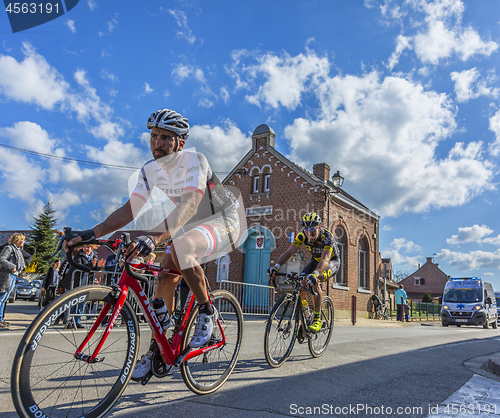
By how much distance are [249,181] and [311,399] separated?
18.4 m

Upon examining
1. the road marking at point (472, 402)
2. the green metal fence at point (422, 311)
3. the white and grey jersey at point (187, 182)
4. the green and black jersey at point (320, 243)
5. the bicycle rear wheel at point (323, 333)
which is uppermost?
the white and grey jersey at point (187, 182)

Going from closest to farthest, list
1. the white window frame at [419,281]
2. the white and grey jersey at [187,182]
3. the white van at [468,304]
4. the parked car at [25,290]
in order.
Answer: the white and grey jersey at [187,182], the white van at [468,304], the parked car at [25,290], the white window frame at [419,281]

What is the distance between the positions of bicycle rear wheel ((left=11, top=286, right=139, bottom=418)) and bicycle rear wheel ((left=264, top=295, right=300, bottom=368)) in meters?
1.97

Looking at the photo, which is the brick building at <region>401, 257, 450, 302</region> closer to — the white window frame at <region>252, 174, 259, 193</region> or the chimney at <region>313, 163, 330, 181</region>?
the chimney at <region>313, 163, 330, 181</region>

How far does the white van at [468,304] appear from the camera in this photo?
1906cm

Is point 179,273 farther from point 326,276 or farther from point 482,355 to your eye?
point 482,355

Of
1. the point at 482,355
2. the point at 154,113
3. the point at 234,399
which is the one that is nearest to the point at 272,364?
the point at 234,399

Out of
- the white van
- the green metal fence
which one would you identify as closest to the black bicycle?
the white van

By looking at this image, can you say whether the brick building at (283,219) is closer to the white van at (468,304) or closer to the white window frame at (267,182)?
the white window frame at (267,182)

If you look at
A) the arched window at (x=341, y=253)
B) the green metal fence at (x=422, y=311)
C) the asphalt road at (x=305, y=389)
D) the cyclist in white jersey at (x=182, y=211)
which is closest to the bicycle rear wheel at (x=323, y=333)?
the asphalt road at (x=305, y=389)

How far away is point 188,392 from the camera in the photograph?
3062mm

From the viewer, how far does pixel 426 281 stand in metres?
73.6

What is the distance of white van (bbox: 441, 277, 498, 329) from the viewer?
750 inches

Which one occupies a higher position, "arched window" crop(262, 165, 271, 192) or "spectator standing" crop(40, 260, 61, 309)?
"arched window" crop(262, 165, 271, 192)
